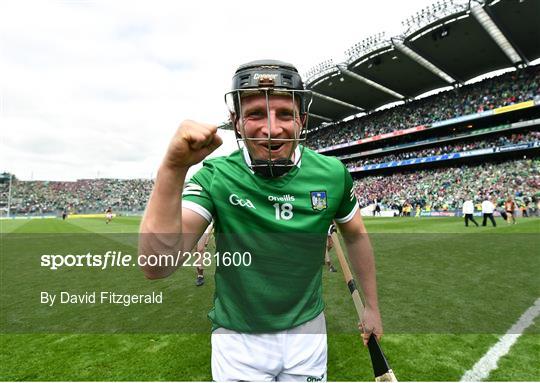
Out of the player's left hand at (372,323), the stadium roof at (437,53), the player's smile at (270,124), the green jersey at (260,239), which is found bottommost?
the player's left hand at (372,323)

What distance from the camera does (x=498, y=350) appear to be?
352 cm

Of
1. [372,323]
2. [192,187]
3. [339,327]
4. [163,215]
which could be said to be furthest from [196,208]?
[339,327]

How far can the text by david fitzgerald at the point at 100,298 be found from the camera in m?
5.72

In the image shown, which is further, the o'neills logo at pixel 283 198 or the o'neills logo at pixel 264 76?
the o'neills logo at pixel 283 198

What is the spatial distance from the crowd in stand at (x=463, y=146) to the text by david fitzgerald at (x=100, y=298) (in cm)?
4128

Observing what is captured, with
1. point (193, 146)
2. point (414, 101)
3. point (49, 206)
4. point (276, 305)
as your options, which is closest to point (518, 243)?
point (276, 305)

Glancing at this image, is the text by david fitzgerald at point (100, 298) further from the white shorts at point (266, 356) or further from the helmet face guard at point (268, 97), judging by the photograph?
the helmet face guard at point (268, 97)

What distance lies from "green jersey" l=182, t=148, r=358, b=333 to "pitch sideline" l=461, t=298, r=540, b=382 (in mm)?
2486

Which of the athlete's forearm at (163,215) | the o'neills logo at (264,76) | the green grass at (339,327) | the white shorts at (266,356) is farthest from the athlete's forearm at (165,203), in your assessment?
the green grass at (339,327)

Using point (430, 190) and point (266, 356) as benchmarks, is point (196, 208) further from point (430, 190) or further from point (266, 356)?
point (430, 190)

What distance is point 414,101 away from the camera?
4747cm

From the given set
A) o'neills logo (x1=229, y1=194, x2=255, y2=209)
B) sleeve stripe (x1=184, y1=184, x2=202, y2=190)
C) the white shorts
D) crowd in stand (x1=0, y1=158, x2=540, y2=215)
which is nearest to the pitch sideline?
the white shorts

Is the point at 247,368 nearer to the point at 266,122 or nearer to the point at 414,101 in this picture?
the point at 266,122

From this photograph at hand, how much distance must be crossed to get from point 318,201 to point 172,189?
0.88m
